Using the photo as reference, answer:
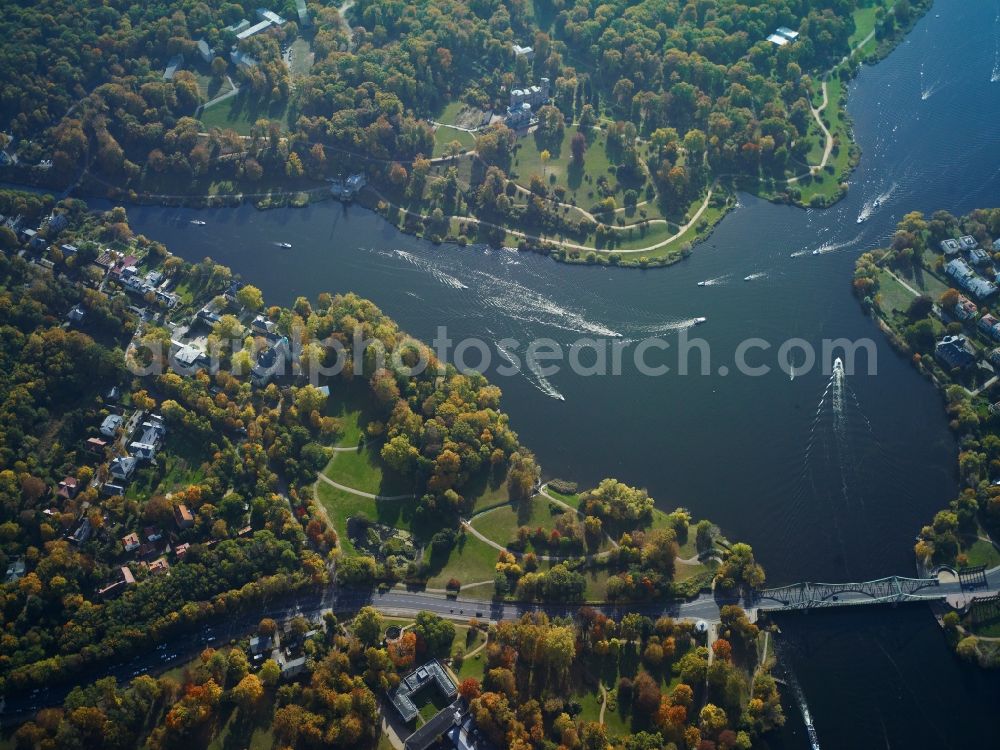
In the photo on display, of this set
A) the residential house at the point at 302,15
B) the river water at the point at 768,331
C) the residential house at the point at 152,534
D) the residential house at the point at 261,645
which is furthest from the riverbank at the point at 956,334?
the residential house at the point at 302,15

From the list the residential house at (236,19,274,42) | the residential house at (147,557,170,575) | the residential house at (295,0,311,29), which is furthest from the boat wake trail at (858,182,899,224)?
the residential house at (236,19,274,42)

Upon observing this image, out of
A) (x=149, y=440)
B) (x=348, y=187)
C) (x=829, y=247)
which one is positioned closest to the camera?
(x=149, y=440)

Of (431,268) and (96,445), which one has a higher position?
(431,268)

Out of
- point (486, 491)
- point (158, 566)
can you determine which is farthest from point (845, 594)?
point (158, 566)

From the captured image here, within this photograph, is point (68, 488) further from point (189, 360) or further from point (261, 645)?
point (261, 645)

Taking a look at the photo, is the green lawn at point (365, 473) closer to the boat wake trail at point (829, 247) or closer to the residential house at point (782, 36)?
the boat wake trail at point (829, 247)
